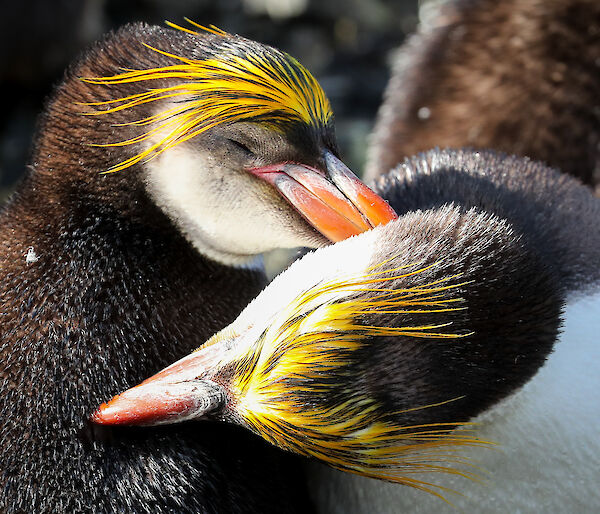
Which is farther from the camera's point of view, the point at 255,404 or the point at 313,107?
the point at 313,107

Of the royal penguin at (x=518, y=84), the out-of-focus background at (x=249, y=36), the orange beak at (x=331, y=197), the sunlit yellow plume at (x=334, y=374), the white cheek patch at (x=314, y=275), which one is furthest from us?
the out-of-focus background at (x=249, y=36)

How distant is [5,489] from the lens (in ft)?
5.41

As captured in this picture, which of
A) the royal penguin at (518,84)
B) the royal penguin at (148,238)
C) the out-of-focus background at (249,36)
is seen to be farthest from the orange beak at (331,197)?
the out-of-focus background at (249,36)

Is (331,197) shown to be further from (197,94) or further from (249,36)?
(249,36)

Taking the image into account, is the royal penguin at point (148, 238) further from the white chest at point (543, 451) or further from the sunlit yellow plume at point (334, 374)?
the white chest at point (543, 451)

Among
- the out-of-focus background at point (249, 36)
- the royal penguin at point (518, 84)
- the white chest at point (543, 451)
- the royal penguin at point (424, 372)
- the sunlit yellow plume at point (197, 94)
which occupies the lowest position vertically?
the out-of-focus background at point (249, 36)

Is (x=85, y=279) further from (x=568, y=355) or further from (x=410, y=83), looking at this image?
(x=410, y=83)

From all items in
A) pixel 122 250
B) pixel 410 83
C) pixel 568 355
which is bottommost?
pixel 410 83

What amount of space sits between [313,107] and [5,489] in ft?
3.36

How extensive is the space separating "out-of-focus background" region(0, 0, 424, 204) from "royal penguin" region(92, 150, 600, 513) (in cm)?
423

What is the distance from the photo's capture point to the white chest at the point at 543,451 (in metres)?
1.70

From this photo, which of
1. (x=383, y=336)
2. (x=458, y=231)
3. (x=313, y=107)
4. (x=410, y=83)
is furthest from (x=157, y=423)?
(x=410, y=83)

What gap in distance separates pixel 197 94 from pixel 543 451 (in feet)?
3.31

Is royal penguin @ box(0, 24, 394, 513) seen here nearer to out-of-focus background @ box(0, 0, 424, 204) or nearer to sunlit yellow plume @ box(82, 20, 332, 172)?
sunlit yellow plume @ box(82, 20, 332, 172)
